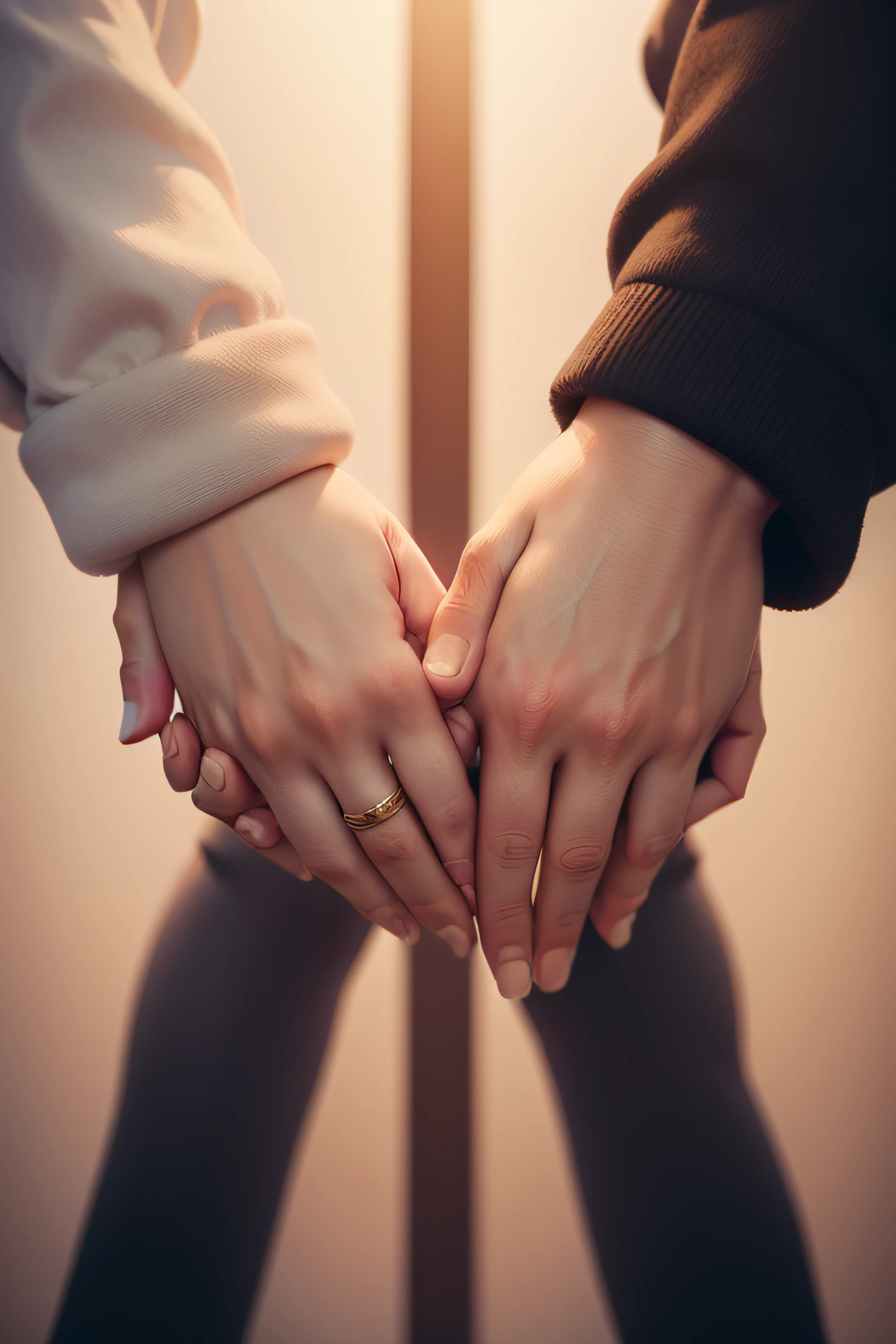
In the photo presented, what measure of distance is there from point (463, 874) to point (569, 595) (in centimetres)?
21

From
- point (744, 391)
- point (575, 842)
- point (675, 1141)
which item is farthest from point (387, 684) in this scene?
point (675, 1141)

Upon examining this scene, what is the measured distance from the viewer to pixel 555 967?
0.48m

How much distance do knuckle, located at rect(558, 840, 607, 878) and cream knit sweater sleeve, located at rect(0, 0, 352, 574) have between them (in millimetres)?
290

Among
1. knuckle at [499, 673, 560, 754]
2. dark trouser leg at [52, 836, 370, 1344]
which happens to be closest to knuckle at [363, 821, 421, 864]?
knuckle at [499, 673, 560, 754]

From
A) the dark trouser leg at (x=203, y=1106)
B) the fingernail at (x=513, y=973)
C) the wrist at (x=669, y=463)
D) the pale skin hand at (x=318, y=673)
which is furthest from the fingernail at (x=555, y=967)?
the wrist at (x=669, y=463)

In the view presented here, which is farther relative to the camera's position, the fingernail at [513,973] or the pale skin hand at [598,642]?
the fingernail at [513,973]

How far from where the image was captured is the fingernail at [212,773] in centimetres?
42

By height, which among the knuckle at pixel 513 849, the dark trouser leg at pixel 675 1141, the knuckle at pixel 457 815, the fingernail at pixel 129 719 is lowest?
the dark trouser leg at pixel 675 1141

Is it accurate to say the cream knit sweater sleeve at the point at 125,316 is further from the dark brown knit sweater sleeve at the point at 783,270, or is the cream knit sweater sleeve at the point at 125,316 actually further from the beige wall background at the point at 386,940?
the beige wall background at the point at 386,940

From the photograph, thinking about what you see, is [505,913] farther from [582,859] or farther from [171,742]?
[171,742]

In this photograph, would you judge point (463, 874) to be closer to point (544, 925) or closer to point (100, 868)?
point (544, 925)

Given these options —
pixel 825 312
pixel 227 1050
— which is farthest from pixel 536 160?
pixel 227 1050

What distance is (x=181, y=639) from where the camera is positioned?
16.2 inches

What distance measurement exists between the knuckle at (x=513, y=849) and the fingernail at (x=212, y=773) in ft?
0.59
